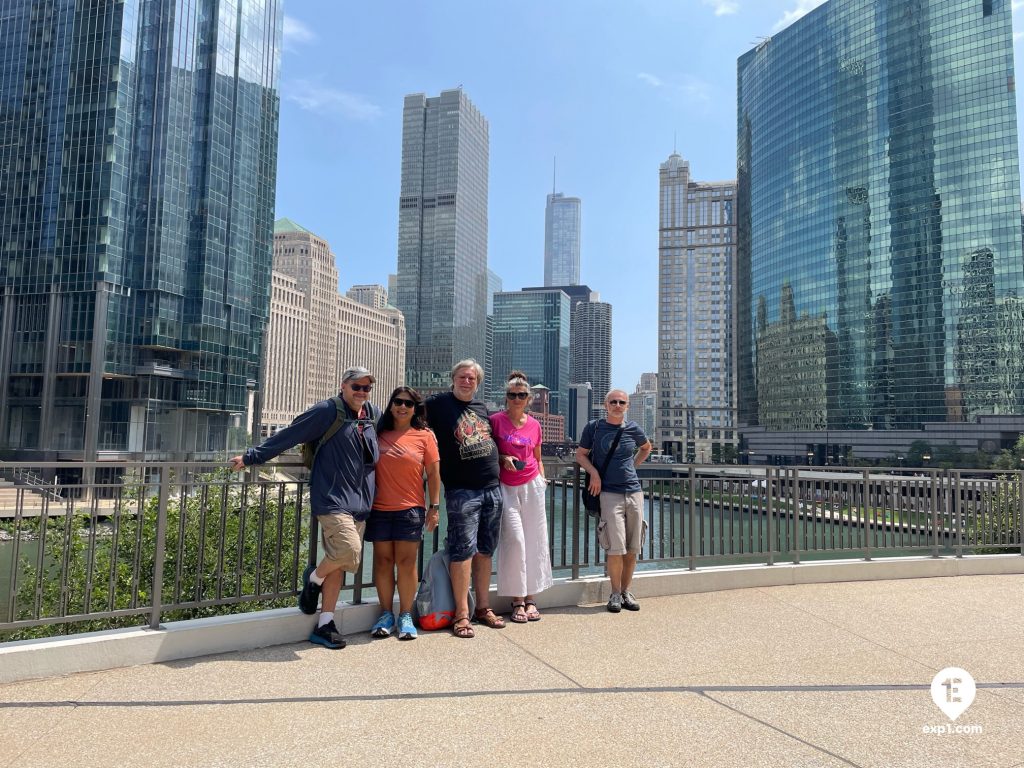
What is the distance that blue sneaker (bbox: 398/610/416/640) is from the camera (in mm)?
4371

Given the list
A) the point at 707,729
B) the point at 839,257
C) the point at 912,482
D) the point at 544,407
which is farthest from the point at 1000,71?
the point at 544,407

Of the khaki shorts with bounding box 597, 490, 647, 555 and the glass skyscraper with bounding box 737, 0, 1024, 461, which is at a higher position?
the glass skyscraper with bounding box 737, 0, 1024, 461

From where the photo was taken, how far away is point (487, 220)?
192m

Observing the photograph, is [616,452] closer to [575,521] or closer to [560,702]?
[575,521]

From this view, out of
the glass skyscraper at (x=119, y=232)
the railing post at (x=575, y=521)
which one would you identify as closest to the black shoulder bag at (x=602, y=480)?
the railing post at (x=575, y=521)

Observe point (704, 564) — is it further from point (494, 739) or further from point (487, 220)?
point (487, 220)

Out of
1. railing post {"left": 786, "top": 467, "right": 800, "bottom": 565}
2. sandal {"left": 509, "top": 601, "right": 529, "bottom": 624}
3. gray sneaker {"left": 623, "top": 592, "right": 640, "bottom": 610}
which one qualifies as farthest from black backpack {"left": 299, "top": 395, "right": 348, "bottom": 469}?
railing post {"left": 786, "top": 467, "right": 800, "bottom": 565}

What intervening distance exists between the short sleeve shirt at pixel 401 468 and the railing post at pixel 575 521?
1597 millimetres

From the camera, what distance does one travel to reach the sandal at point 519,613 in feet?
16.1

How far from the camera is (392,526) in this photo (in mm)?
4500

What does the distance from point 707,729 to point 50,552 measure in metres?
4.05

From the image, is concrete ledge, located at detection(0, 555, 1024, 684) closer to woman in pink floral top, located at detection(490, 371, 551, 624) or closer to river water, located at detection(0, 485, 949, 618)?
river water, located at detection(0, 485, 949, 618)

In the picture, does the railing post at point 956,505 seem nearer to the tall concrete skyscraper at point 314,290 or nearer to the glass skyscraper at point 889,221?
the glass skyscraper at point 889,221
